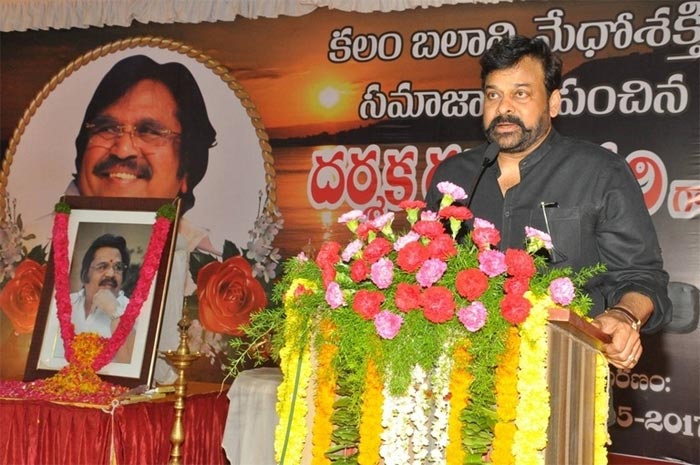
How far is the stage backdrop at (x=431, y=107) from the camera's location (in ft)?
18.4

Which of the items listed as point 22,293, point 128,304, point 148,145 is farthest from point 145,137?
point 128,304

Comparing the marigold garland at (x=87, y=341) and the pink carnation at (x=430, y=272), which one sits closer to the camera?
the pink carnation at (x=430, y=272)

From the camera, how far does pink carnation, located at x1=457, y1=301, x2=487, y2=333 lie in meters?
1.99

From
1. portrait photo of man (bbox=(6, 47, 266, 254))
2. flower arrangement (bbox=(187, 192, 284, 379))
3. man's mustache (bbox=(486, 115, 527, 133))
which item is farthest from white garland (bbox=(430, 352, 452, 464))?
portrait photo of man (bbox=(6, 47, 266, 254))

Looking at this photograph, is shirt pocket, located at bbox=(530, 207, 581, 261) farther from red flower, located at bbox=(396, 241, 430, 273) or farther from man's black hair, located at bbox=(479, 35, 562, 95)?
red flower, located at bbox=(396, 241, 430, 273)

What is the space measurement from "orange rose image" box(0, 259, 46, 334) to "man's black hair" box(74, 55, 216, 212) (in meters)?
0.86

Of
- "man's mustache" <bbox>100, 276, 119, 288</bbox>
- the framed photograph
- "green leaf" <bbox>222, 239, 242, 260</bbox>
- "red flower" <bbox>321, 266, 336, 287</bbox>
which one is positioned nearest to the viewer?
"red flower" <bbox>321, 266, 336, 287</bbox>

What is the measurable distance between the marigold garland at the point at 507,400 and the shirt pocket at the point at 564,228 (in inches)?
29.6

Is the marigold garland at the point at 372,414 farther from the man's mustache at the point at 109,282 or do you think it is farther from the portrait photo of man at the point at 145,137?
the portrait photo of man at the point at 145,137

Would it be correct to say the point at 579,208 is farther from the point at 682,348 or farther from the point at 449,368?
the point at 682,348

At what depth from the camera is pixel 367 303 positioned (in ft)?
6.84

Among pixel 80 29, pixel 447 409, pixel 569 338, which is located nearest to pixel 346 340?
pixel 447 409

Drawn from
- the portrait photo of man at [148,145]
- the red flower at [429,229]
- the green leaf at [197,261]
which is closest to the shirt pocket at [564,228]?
the red flower at [429,229]

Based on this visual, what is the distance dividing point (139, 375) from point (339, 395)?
319 centimetres
